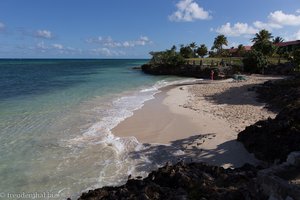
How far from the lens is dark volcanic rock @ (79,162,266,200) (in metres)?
6.10

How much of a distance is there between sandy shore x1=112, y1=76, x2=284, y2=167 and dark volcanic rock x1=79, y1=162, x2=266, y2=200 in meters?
2.46

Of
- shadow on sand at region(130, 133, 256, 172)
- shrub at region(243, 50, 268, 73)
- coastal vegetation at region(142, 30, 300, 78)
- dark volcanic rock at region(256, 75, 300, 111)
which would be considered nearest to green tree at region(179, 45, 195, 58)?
coastal vegetation at region(142, 30, 300, 78)

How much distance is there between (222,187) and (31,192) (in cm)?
561

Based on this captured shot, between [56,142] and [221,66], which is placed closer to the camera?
[56,142]

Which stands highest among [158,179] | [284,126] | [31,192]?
[284,126]

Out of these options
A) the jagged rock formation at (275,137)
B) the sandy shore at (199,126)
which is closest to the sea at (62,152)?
the sandy shore at (199,126)

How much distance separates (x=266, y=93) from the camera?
23516 millimetres

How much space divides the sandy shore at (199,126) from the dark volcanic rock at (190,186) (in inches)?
97.0

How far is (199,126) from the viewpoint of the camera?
587 inches

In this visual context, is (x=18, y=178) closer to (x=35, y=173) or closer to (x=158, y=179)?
(x=35, y=173)

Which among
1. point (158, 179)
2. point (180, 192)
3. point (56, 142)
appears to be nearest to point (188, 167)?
point (158, 179)

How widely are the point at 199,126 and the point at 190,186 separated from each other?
8098 millimetres

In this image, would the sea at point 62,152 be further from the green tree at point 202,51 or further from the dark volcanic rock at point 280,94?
the green tree at point 202,51

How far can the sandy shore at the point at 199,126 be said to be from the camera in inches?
435
